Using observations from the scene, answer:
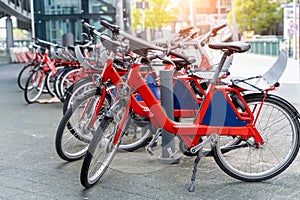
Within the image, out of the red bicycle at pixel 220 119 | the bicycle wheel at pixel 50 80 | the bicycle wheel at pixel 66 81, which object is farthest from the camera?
the bicycle wheel at pixel 50 80

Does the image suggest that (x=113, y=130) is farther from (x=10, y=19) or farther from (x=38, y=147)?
(x=10, y=19)

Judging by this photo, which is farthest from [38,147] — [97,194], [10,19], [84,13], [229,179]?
[10,19]

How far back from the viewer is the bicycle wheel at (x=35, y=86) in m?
8.82

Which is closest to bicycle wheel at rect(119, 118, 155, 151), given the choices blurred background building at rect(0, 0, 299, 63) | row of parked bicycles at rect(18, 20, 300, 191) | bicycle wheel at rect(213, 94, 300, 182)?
row of parked bicycles at rect(18, 20, 300, 191)

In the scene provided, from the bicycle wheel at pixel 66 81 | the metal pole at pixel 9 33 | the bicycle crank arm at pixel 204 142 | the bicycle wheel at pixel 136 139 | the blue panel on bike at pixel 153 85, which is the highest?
the metal pole at pixel 9 33

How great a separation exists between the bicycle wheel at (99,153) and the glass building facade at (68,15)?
12041mm

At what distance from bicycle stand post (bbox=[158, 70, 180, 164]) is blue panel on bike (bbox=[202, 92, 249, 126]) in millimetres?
362

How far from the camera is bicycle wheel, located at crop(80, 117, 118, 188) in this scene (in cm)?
364

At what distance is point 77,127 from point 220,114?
1.36 metres

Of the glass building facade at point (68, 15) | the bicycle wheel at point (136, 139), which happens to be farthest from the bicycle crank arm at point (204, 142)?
the glass building facade at point (68, 15)

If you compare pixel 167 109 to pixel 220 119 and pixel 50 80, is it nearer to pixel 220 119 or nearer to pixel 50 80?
pixel 220 119

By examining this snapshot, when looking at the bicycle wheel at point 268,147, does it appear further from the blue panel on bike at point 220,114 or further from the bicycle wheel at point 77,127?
the bicycle wheel at point 77,127

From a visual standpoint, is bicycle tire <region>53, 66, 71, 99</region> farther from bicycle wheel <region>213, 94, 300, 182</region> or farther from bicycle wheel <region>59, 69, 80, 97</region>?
bicycle wheel <region>213, 94, 300, 182</region>

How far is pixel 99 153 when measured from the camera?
3.76 metres
